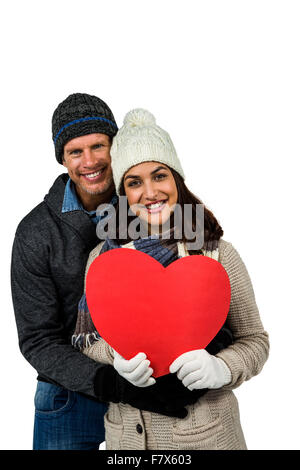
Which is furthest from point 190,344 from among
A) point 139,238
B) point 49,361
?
point 49,361

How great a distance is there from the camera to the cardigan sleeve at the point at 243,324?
195 centimetres

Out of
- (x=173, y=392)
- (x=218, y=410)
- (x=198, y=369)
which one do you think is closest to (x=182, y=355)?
(x=198, y=369)

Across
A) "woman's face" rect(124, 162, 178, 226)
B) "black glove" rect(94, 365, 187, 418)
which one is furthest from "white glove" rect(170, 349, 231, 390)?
"woman's face" rect(124, 162, 178, 226)

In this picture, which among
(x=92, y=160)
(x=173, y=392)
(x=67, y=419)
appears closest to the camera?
(x=173, y=392)

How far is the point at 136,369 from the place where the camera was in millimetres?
1767

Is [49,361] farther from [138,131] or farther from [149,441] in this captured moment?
[138,131]

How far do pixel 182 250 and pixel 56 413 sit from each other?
0.88m

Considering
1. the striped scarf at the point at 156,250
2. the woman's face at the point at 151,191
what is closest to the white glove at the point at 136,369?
A: the striped scarf at the point at 156,250

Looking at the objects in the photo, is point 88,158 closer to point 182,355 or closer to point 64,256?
point 64,256

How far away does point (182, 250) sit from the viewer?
1996mm

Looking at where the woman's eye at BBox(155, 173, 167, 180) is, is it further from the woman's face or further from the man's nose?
the man's nose

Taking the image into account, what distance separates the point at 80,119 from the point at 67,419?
118 centimetres

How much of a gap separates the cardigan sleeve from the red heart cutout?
7.9 inches

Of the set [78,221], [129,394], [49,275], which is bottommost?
[129,394]
